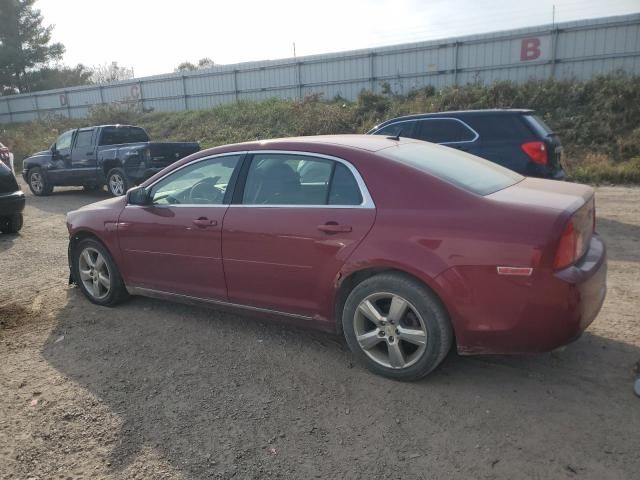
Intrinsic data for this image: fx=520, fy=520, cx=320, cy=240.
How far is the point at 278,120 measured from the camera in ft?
75.7

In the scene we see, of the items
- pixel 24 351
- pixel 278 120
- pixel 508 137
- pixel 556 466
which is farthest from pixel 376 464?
pixel 278 120

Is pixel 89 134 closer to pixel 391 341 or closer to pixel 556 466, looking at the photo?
pixel 391 341

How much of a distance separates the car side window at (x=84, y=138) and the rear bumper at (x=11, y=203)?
4.65m

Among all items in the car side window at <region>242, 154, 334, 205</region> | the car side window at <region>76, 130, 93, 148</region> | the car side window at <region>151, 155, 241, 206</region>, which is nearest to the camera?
the car side window at <region>242, 154, 334, 205</region>

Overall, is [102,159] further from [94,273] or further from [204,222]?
[204,222]

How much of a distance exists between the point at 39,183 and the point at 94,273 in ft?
34.8

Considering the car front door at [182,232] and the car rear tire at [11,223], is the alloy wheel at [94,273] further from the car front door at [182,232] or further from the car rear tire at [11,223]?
the car rear tire at [11,223]

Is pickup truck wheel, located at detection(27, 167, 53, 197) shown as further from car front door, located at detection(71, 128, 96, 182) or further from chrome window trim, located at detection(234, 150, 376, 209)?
chrome window trim, located at detection(234, 150, 376, 209)

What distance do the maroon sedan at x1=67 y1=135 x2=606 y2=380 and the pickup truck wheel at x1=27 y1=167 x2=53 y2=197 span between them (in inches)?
427

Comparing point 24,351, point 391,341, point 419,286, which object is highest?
point 419,286

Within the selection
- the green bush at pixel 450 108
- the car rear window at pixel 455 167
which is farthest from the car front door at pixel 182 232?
the green bush at pixel 450 108

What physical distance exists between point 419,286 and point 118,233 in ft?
9.61

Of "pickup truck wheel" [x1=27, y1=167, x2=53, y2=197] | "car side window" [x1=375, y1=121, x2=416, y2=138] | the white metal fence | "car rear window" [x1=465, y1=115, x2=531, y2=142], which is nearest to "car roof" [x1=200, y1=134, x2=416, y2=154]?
"car rear window" [x1=465, y1=115, x2=531, y2=142]

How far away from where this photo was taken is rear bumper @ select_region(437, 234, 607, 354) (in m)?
2.94
